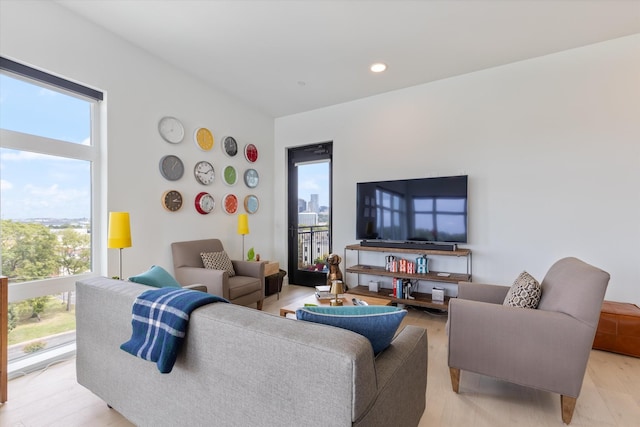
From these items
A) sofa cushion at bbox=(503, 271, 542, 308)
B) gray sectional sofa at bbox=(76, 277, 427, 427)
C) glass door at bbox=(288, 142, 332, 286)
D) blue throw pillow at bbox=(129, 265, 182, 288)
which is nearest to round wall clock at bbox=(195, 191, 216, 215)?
glass door at bbox=(288, 142, 332, 286)

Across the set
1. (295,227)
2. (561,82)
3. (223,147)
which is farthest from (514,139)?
(223,147)

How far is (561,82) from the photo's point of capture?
293 cm

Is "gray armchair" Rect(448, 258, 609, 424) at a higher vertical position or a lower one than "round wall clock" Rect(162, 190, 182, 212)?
lower

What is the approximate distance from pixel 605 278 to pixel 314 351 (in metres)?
1.62

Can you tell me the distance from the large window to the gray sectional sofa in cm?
133

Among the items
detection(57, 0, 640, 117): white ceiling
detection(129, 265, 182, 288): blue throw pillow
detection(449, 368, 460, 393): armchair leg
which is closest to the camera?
detection(129, 265, 182, 288): blue throw pillow

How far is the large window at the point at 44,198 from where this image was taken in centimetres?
217

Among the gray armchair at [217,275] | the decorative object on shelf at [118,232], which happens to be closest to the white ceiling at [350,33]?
the decorative object on shelf at [118,232]

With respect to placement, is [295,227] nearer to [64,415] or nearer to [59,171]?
[59,171]

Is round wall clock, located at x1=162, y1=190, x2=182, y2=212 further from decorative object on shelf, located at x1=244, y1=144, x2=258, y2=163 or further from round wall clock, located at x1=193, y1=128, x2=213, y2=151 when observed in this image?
decorative object on shelf, located at x1=244, y1=144, x2=258, y2=163

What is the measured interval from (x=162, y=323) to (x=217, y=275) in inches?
67.6

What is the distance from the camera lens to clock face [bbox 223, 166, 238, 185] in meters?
3.89

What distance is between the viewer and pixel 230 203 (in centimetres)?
396

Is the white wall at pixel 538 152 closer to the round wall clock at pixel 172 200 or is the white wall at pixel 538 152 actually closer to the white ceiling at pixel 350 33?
the white ceiling at pixel 350 33
